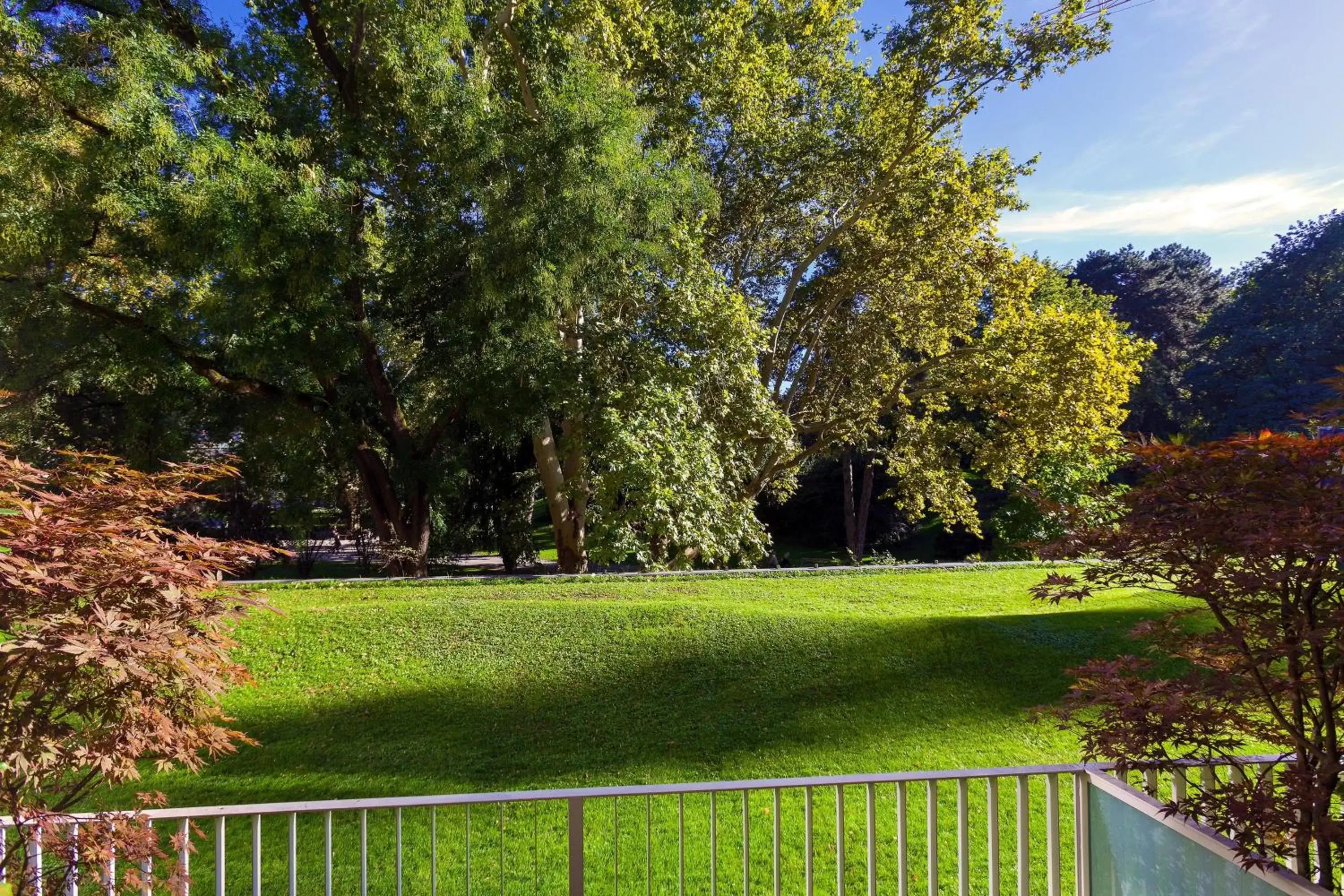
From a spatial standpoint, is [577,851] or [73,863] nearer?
[73,863]

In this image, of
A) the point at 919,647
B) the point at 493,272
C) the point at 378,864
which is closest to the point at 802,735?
the point at 919,647

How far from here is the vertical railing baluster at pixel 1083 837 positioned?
319cm

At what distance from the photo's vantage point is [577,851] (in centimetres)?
306

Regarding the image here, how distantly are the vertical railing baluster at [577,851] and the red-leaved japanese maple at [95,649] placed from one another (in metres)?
1.35

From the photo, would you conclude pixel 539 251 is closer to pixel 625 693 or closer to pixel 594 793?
pixel 625 693

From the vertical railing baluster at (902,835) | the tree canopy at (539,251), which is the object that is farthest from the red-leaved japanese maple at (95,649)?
the tree canopy at (539,251)

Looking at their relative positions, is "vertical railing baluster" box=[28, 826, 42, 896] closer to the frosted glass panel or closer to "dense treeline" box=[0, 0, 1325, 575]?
the frosted glass panel

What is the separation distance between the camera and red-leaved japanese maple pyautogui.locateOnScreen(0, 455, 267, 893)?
92.0 inches

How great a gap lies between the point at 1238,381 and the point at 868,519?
14.2 metres

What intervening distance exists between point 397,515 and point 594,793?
10921 mm

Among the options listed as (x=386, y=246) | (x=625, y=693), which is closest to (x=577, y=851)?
(x=625, y=693)

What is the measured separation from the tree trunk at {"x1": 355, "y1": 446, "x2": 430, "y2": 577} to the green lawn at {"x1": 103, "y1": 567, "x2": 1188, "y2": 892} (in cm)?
347

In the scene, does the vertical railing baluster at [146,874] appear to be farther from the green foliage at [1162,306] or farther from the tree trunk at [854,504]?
the green foliage at [1162,306]

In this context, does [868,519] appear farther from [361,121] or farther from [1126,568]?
[1126,568]
